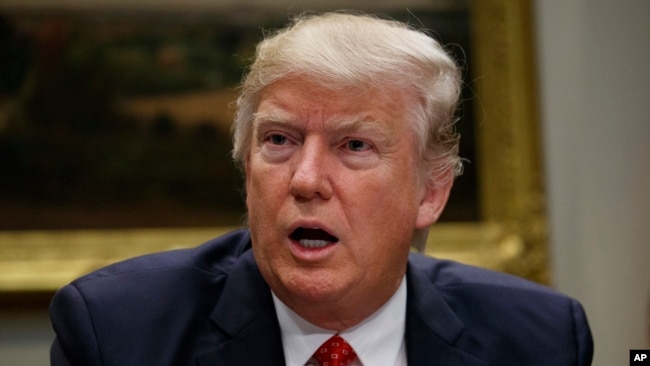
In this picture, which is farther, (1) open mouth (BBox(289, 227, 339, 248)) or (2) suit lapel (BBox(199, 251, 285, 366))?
(2) suit lapel (BBox(199, 251, 285, 366))

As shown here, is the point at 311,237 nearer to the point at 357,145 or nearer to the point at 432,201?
the point at 357,145

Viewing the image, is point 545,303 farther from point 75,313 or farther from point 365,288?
point 75,313

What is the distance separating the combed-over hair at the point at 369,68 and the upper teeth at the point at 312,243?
35cm

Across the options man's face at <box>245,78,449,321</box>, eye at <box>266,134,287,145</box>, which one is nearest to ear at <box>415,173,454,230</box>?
man's face at <box>245,78,449,321</box>

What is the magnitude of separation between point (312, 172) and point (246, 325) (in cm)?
44

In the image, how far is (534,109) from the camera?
Answer: 432 cm

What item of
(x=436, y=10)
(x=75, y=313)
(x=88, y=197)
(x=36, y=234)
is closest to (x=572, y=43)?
(x=436, y=10)

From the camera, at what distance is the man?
6.84ft

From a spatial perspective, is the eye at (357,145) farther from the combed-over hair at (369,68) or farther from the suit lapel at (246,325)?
the suit lapel at (246,325)

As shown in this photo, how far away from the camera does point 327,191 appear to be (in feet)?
6.70

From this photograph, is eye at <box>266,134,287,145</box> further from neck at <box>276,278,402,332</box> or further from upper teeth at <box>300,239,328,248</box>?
neck at <box>276,278,402,332</box>

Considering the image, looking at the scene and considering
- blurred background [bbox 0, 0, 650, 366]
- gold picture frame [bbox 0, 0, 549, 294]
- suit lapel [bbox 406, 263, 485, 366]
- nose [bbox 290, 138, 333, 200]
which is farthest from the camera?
gold picture frame [bbox 0, 0, 549, 294]

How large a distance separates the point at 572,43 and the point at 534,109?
351mm

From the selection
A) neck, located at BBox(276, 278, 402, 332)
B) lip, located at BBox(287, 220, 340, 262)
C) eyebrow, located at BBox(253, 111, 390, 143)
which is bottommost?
neck, located at BBox(276, 278, 402, 332)
